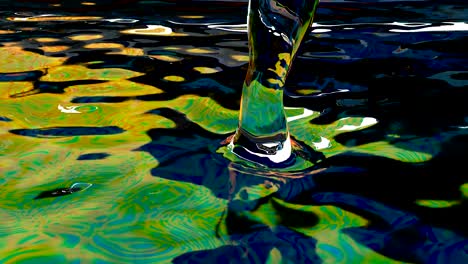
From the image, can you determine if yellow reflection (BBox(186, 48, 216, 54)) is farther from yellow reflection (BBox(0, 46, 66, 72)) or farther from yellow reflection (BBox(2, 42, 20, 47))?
yellow reflection (BBox(2, 42, 20, 47))

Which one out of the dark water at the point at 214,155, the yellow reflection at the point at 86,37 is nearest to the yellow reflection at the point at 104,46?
the dark water at the point at 214,155

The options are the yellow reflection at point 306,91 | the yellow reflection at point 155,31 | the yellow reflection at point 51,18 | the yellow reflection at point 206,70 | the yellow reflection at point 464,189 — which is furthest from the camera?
the yellow reflection at point 51,18

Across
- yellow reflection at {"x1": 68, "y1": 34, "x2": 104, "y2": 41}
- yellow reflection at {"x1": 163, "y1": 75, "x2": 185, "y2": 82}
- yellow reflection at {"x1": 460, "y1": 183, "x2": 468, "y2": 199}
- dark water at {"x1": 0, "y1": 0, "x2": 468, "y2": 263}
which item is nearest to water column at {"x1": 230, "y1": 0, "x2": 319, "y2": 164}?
A: dark water at {"x1": 0, "y1": 0, "x2": 468, "y2": 263}

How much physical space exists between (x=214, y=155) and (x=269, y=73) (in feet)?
0.78

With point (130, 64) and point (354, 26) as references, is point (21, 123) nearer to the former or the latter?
point (130, 64)

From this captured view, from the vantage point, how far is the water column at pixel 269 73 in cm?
129

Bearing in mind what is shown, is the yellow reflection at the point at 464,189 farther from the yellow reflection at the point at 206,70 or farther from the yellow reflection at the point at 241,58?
the yellow reflection at the point at 241,58

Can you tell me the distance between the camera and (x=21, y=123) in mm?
1677

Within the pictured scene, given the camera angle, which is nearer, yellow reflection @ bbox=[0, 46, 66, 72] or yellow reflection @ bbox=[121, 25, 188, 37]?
yellow reflection @ bbox=[0, 46, 66, 72]

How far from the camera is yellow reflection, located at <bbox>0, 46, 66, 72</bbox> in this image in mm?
2328

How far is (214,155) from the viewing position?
143 cm

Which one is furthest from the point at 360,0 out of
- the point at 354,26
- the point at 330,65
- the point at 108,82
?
the point at 108,82

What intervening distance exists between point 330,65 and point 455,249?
57.5 inches

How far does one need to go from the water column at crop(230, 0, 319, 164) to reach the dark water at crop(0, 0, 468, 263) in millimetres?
73
